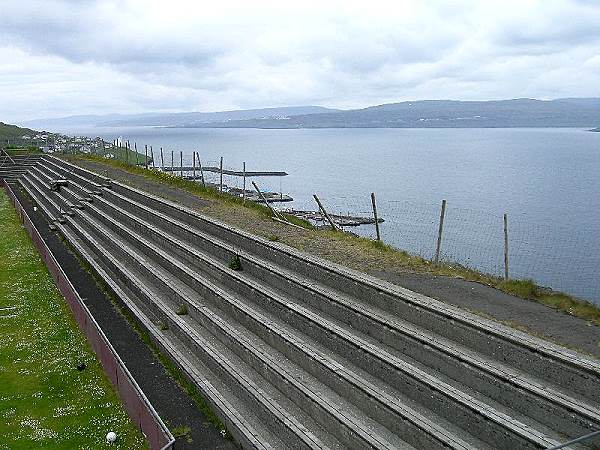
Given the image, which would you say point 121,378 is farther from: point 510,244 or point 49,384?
point 510,244

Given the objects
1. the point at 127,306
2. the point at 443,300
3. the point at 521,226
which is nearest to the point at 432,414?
the point at 443,300

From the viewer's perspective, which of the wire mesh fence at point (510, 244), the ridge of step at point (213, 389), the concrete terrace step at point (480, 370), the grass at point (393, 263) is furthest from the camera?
the wire mesh fence at point (510, 244)

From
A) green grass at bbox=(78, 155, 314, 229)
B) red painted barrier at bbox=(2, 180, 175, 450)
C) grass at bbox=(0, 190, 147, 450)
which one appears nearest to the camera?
red painted barrier at bbox=(2, 180, 175, 450)

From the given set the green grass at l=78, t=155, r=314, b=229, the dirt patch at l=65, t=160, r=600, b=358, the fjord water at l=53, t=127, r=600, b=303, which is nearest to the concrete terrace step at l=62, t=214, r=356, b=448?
the dirt patch at l=65, t=160, r=600, b=358

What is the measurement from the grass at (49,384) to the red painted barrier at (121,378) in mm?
261

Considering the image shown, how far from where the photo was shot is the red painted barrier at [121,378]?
28.0ft

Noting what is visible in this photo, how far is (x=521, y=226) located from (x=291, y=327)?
A: 1403 inches

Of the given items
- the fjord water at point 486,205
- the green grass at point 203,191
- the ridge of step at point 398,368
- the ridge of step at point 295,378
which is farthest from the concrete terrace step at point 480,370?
the fjord water at point 486,205

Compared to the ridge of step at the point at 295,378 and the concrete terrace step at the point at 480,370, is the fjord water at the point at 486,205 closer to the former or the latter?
the ridge of step at the point at 295,378

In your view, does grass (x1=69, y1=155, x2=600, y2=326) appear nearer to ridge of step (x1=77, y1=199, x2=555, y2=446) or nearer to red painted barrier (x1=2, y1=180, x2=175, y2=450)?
ridge of step (x1=77, y1=199, x2=555, y2=446)

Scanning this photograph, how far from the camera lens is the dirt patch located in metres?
8.95

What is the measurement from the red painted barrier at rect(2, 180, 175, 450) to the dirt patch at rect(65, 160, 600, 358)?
16.9ft

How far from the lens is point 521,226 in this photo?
4256 cm

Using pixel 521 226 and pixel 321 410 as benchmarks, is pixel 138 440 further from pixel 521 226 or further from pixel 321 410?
pixel 521 226
